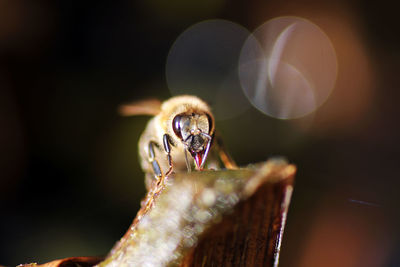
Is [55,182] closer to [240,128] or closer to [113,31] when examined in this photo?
[113,31]

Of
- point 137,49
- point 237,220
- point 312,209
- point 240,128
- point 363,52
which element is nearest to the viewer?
point 237,220

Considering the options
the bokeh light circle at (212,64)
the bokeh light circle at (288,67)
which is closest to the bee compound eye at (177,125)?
the bokeh light circle at (212,64)

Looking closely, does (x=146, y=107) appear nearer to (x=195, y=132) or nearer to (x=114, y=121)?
(x=195, y=132)

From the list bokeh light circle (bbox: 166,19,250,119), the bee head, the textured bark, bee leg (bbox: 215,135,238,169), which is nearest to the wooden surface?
the textured bark

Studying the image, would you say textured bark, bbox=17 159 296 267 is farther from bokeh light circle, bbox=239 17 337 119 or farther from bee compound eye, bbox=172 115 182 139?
bokeh light circle, bbox=239 17 337 119

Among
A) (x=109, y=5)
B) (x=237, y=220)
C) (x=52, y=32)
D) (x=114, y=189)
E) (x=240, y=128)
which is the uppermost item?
(x=109, y=5)

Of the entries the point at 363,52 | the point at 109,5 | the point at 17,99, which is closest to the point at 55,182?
the point at 17,99
